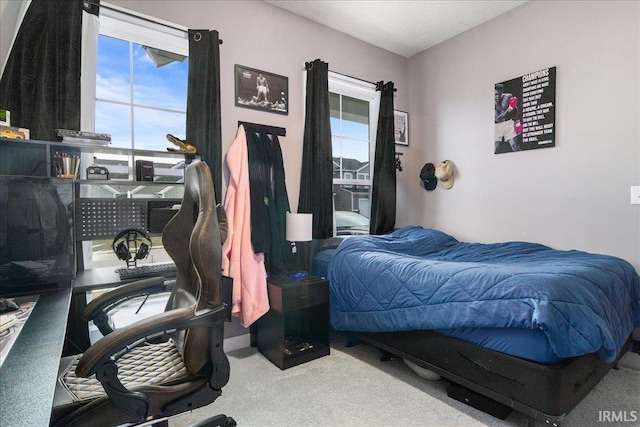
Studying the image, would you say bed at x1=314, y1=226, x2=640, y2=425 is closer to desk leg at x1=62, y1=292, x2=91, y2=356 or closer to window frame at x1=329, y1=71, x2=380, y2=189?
window frame at x1=329, y1=71, x2=380, y2=189

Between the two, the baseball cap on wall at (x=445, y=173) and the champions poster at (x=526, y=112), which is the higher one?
the champions poster at (x=526, y=112)

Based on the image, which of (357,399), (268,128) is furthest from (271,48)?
(357,399)

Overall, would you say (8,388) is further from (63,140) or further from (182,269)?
(63,140)

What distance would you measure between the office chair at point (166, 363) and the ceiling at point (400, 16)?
2.31m

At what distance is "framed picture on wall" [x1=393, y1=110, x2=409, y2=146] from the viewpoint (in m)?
3.84

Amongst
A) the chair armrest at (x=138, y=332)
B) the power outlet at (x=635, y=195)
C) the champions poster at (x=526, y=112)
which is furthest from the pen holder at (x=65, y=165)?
the power outlet at (x=635, y=195)

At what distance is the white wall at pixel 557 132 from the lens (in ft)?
8.10

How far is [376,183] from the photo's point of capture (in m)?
3.51

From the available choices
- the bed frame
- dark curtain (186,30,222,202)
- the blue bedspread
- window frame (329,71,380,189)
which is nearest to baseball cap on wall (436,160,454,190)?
window frame (329,71,380,189)

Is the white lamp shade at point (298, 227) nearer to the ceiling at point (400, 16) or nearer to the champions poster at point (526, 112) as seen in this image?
the ceiling at point (400, 16)

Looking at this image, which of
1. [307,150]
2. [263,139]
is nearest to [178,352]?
[263,139]

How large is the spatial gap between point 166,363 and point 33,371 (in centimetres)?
50

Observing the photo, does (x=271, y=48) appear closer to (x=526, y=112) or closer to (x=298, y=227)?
(x=298, y=227)

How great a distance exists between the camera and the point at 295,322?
8.66 ft
